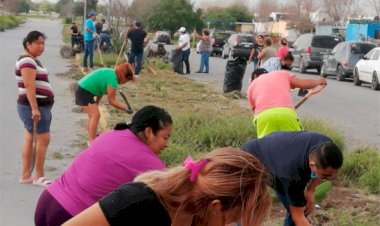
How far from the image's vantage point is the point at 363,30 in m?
45.1

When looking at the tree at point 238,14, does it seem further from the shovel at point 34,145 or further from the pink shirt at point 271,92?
the pink shirt at point 271,92

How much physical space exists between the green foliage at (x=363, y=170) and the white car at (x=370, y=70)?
1412 centimetres

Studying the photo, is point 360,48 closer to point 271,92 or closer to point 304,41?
point 304,41

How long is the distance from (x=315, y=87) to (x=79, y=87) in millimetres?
3047

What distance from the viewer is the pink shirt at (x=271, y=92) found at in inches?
246

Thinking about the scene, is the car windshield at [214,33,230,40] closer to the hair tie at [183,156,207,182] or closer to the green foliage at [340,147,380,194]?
the green foliage at [340,147,380,194]

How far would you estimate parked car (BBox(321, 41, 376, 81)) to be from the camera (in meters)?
24.8

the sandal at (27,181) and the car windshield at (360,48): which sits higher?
the car windshield at (360,48)

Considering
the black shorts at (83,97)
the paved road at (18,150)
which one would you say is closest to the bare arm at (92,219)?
the paved road at (18,150)

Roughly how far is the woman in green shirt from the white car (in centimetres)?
1446

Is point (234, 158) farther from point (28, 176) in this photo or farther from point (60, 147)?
point (60, 147)

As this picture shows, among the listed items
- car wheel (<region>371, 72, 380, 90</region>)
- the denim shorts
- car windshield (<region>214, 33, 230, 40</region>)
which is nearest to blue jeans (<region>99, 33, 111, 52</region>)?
car wheel (<region>371, 72, 380, 90</region>)

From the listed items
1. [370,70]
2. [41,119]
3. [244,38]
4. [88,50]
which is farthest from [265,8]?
[41,119]

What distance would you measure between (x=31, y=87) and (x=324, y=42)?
24.0m
